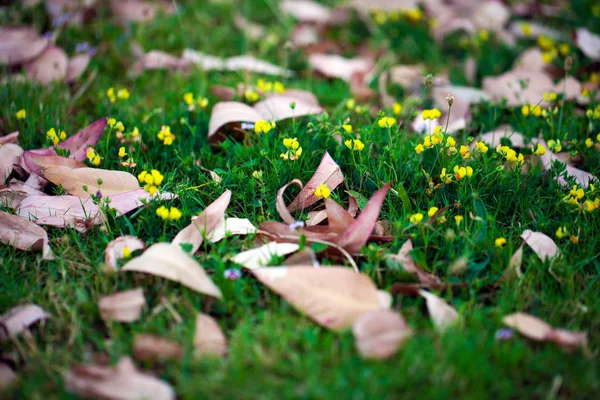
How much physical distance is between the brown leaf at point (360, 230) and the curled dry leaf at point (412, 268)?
121mm

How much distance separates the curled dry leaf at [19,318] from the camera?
5.65 feet

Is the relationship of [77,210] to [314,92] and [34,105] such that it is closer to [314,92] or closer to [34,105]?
[34,105]

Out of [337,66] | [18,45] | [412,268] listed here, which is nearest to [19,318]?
[412,268]

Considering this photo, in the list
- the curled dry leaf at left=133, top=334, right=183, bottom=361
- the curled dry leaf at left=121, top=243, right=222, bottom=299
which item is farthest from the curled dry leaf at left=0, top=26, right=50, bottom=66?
the curled dry leaf at left=133, top=334, right=183, bottom=361

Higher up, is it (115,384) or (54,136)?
(54,136)

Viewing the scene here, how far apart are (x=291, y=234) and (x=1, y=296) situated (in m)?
0.97

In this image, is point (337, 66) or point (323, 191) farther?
point (337, 66)

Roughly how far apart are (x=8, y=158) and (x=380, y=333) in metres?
1.70

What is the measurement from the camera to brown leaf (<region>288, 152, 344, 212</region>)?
2262 millimetres

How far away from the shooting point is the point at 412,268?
1944 mm

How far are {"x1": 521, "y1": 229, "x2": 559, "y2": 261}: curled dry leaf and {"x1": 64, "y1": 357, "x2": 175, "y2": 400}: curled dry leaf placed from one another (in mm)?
1310

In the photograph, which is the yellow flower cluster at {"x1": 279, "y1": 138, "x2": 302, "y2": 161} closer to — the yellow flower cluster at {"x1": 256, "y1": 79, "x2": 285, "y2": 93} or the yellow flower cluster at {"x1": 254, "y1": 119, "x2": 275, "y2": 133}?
the yellow flower cluster at {"x1": 254, "y1": 119, "x2": 275, "y2": 133}

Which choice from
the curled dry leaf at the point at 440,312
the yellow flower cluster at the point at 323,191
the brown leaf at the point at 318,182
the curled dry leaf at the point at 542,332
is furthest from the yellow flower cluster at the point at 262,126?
the curled dry leaf at the point at 542,332

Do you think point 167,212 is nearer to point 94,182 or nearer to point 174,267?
point 174,267
